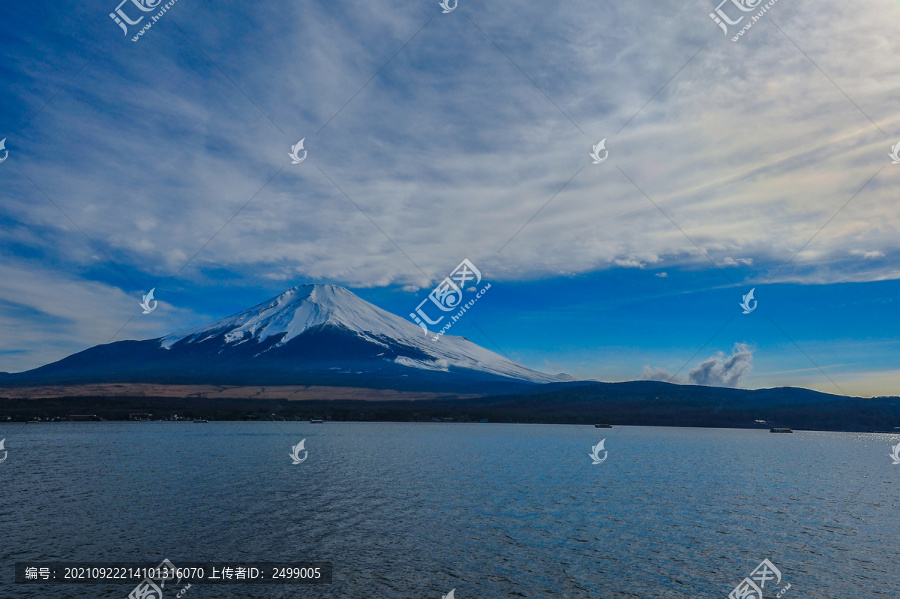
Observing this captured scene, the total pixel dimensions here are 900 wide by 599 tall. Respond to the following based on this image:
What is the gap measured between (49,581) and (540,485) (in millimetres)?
45827

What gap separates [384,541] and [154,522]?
17.7 m

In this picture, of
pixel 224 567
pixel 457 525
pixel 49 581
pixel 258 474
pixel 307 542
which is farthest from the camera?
pixel 258 474

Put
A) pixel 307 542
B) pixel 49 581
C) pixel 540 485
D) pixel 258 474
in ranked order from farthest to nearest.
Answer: pixel 258 474
pixel 540 485
pixel 307 542
pixel 49 581

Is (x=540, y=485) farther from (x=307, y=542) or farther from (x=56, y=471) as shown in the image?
(x=56, y=471)

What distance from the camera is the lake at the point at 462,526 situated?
Answer: 28.8m

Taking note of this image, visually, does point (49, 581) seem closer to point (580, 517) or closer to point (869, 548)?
point (580, 517)

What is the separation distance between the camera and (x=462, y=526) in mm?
39781

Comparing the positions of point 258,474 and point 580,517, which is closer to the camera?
point 580,517

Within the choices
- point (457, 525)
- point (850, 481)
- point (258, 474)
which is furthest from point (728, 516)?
point (258, 474)

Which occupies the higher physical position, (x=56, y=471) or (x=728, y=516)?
(x=56, y=471)

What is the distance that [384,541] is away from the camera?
3522 centimetres

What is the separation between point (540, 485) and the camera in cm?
6041

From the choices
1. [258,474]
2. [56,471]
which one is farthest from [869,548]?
[56,471]

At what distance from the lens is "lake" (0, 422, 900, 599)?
28781 mm
